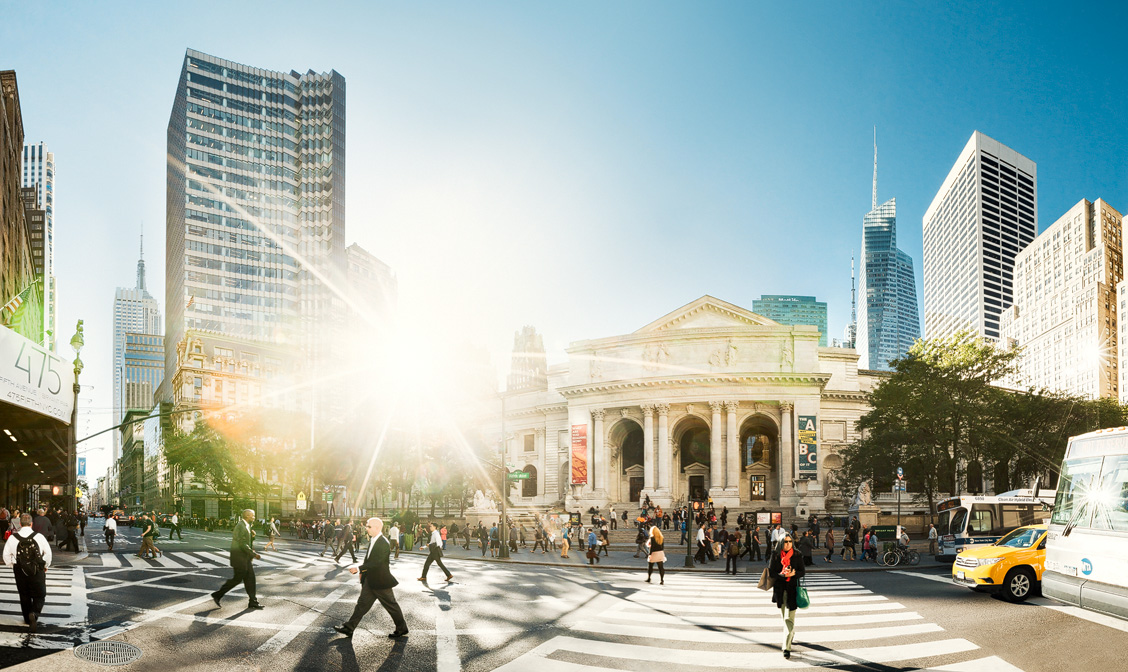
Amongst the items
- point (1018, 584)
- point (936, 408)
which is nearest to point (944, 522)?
point (936, 408)

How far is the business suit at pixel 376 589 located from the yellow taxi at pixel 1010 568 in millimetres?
13266

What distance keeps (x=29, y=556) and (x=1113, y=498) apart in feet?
56.7

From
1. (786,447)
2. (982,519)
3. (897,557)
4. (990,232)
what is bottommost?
(897,557)

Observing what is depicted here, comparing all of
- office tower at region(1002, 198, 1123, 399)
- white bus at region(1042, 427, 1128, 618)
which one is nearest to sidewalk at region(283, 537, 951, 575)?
white bus at region(1042, 427, 1128, 618)

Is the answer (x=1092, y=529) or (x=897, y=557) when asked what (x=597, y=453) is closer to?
(x=897, y=557)

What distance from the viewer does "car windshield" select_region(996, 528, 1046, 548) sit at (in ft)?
55.5

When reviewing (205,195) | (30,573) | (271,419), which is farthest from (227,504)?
(30,573)

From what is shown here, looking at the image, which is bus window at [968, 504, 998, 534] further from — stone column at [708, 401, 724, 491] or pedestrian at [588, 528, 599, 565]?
stone column at [708, 401, 724, 491]

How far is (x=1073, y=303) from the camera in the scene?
459 feet

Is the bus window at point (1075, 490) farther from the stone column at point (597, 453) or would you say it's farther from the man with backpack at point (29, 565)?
the stone column at point (597, 453)

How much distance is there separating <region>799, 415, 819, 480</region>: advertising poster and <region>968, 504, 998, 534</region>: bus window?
28110 millimetres

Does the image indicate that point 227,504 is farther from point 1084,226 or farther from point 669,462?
point 1084,226

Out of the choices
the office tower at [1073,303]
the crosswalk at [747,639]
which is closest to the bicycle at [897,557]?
the crosswalk at [747,639]

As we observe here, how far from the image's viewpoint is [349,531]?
27.0 metres
